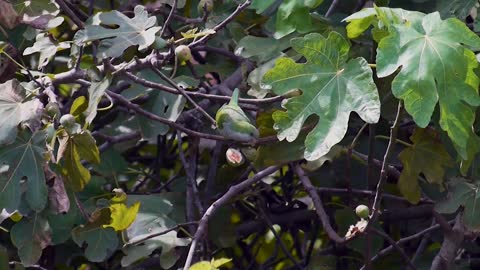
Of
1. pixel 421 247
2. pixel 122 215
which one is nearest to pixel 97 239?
pixel 122 215

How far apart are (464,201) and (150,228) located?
529mm

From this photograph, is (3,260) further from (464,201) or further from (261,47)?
(464,201)

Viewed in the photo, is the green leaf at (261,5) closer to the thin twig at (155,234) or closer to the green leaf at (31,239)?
the thin twig at (155,234)

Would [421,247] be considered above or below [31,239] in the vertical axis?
below

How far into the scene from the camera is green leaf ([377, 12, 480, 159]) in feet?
4.32

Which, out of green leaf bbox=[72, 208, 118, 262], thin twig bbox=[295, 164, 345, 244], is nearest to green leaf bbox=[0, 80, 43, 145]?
green leaf bbox=[72, 208, 118, 262]

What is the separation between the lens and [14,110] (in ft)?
5.13

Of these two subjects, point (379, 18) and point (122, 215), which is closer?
point (379, 18)

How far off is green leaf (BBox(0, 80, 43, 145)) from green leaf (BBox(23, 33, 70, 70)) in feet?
0.35

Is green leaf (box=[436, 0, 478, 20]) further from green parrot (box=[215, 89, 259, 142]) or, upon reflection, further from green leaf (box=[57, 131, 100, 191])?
green leaf (box=[57, 131, 100, 191])

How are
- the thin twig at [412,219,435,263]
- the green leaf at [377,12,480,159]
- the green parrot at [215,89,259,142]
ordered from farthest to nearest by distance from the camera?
the thin twig at [412,219,435,263] → the green parrot at [215,89,259,142] → the green leaf at [377,12,480,159]

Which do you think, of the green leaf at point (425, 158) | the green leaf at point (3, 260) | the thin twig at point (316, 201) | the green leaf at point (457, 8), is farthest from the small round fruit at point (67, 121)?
the green leaf at point (457, 8)

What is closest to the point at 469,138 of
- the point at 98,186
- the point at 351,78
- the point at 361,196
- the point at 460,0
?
the point at 351,78

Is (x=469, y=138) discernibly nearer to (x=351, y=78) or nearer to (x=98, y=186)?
(x=351, y=78)
